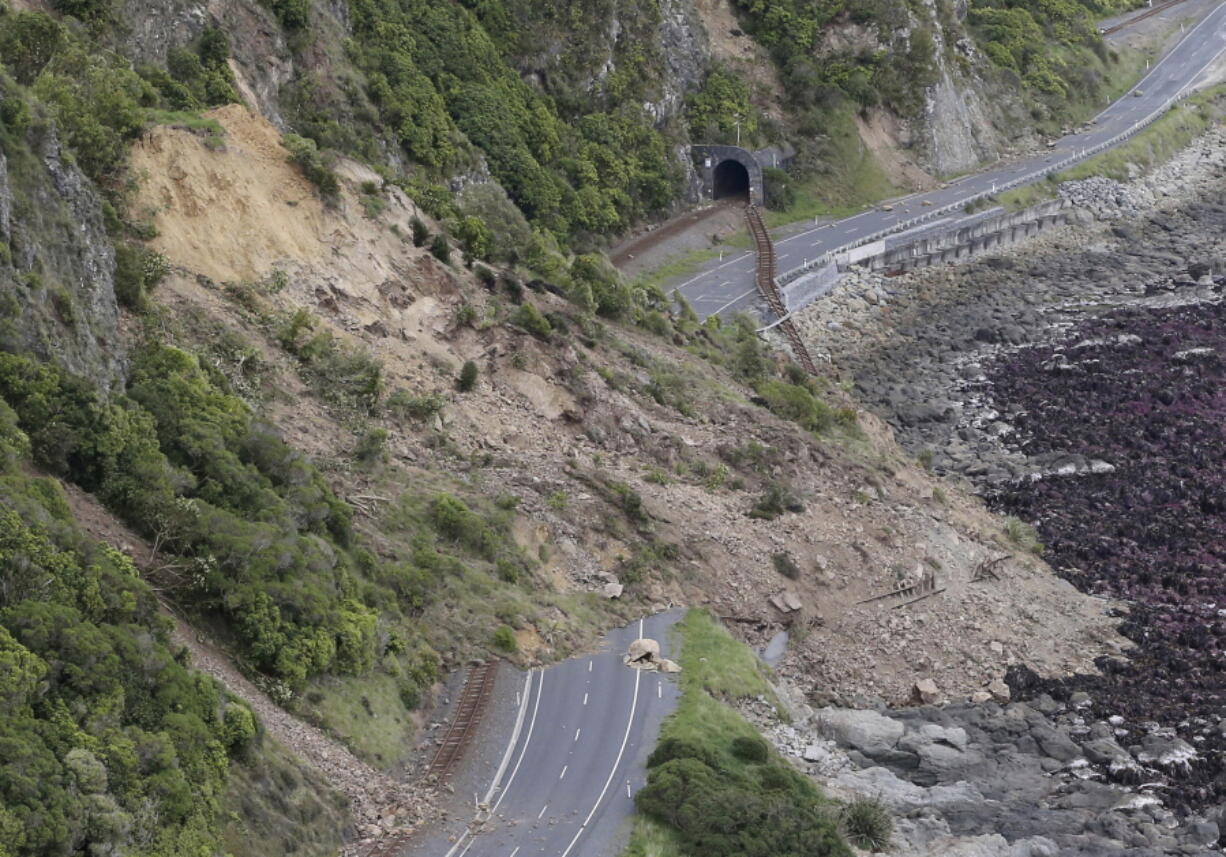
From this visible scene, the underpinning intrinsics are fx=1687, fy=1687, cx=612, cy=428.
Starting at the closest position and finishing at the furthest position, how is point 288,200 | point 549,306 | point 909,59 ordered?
point 288,200 → point 549,306 → point 909,59

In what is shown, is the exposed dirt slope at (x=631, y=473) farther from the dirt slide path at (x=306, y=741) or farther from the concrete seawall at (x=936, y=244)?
the concrete seawall at (x=936, y=244)

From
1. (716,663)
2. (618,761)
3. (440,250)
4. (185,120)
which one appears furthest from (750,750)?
(185,120)

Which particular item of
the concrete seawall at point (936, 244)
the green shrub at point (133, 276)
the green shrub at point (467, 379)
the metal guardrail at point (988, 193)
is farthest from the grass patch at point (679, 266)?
the green shrub at point (133, 276)

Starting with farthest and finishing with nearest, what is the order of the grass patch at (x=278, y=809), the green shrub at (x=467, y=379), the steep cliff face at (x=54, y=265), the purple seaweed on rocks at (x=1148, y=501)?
1. the green shrub at (x=467, y=379)
2. the purple seaweed on rocks at (x=1148, y=501)
3. the steep cliff face at (x=54, y=265)
4. the grass patch at (x=278, y=809)

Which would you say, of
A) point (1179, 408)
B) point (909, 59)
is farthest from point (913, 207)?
point (1179, 408)

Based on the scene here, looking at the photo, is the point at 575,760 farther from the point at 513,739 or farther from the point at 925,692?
the point at 925,692

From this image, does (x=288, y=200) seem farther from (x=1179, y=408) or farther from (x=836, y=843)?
(x=1179, y=408)
